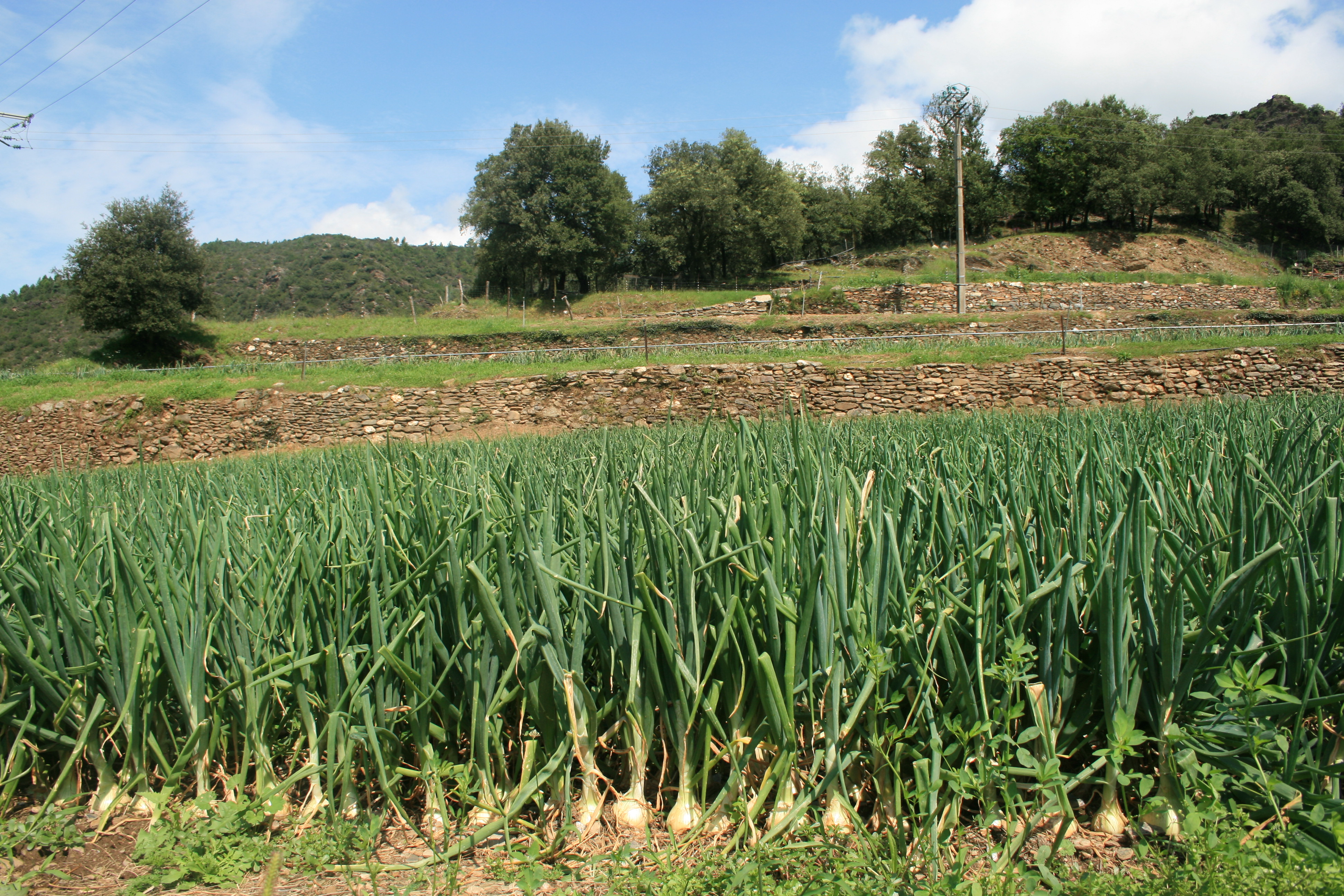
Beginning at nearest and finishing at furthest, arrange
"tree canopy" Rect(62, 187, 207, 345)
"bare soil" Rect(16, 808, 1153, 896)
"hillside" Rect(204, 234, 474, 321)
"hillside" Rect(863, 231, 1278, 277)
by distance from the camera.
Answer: "bare soil" Rect(16, 808, 1153, 896) → "tree canopy" Rect(62, 187, 207, 345) → "hillside" Rect(863, 231, 1278, 277) → "hillside" Rect(204, 234, 474, 321)

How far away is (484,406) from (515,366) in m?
1.66

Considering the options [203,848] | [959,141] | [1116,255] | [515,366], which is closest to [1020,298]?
[959,141]

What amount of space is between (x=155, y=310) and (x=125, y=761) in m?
26.1

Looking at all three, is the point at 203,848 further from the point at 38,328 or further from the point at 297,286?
the point at 297,286

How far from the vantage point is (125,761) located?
4.11 feet

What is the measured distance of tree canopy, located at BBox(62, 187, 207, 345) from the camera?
70.1 feet

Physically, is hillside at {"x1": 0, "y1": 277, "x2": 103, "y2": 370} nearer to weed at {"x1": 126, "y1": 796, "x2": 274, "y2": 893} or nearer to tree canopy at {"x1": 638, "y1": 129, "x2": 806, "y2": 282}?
tree canopy at {"x1": 638, "y1": 129, "x2": 806, "y2": 282}

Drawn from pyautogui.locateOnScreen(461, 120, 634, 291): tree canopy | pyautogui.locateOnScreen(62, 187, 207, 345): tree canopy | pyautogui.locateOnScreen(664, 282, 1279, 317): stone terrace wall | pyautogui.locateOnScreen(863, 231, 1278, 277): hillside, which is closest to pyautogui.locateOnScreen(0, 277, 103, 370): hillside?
pyautogui.locateOnScreen(62, 187, 207, 345): tree canopy

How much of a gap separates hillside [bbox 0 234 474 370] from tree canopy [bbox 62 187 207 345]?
52.7ft

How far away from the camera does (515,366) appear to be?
1405cm

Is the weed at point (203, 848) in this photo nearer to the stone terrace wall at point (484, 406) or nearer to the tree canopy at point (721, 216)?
the stone terrace wall at point (484, 406)

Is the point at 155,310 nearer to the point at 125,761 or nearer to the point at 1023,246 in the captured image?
the point at 125,761

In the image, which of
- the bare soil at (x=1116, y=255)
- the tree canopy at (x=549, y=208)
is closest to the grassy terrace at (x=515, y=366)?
the tree canopy at (x=549, y=208)

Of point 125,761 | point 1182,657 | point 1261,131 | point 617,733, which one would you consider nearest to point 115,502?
point 125,761
